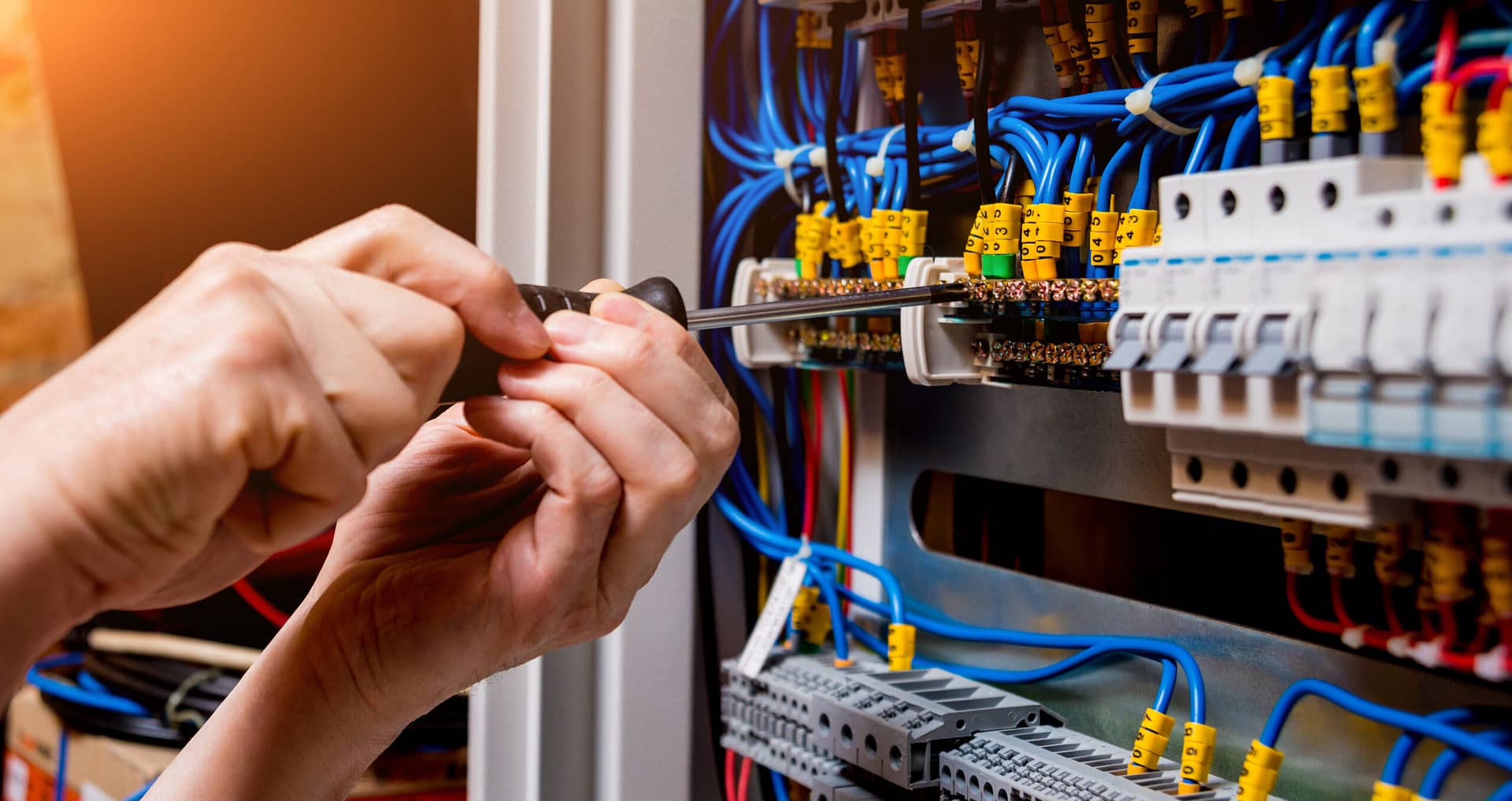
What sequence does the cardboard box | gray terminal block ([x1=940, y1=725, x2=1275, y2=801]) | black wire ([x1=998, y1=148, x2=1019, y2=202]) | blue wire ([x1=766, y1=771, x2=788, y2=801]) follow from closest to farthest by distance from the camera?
1. gray terminal block ([x1=940, y1=725, x2=1275, y2=801])
2. black wire ([x1=998, y1=148, x2=1019, y2=202])
3. blue wire ([x1=766, y1=771, x2=788, y2=801])
4. the cardboard box

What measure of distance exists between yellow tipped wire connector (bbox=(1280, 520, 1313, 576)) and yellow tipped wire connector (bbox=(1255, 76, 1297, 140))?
225mm

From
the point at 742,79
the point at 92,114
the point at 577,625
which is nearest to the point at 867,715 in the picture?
the point at 577,625

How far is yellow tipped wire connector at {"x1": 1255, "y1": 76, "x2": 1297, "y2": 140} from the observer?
2.06ft

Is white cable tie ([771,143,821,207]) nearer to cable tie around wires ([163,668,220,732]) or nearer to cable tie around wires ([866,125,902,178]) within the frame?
cable tie around wires ([866,125,902,178])

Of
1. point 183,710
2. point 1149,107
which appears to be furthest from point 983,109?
point 183,710

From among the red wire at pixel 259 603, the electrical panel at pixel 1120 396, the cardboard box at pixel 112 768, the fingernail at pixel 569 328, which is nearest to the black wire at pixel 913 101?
the electrical panel at pixel 1120 396

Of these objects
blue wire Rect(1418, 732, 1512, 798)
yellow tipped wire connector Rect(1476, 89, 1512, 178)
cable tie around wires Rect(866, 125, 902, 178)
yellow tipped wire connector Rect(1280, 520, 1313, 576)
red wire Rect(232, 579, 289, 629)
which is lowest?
red wire Rect(232, 579, 289, 629)

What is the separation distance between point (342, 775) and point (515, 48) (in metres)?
0.61

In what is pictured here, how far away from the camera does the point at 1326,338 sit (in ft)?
Answer: 1.82

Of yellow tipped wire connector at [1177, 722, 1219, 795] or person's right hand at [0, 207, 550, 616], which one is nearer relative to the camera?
person's right hand at [0, 207, 550, 616]

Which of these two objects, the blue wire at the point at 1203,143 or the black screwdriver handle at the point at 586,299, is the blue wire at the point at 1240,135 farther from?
the black screwdriver handle at the point at 586,299

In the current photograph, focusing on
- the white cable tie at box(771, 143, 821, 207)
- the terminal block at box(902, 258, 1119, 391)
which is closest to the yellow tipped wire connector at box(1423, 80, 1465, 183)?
the terminal block at box(902, 258, 1119, 391)

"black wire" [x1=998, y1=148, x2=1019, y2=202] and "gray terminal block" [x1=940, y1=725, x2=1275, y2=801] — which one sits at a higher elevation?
"black wire" [x1=998, y1=148, x2=1019, y2=202]

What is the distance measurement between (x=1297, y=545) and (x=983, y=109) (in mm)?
367
